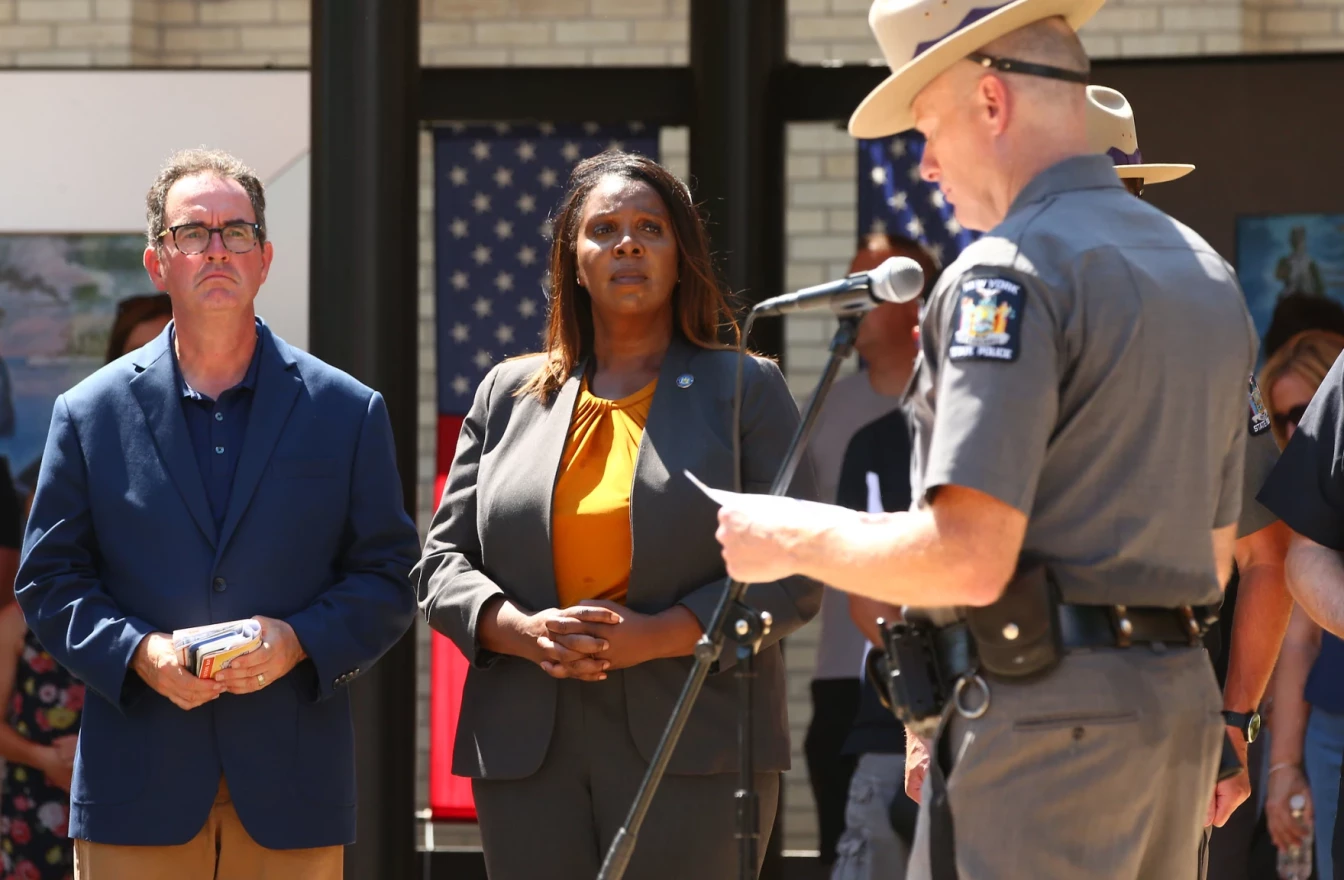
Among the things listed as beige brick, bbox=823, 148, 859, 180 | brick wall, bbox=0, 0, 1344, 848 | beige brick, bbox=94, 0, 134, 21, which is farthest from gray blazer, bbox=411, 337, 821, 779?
beige brick, bbox=94, 0, 134, 21

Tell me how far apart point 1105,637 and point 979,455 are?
320 mm

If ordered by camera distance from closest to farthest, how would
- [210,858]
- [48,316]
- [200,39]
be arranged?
[210,858]
[48,316]
[200,39]

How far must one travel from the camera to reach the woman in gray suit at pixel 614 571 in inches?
141

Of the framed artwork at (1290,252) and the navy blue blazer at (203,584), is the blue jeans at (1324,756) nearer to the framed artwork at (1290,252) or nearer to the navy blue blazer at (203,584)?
the framed artwork at (1290,252)

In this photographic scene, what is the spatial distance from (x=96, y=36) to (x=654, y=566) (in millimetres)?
4695

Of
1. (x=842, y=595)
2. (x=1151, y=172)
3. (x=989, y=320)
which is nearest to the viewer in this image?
(x=989, y=320)

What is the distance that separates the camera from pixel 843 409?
5.84m

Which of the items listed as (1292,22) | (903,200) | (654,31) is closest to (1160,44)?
(1292,22)

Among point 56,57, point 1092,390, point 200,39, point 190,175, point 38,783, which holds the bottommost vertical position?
point 38,783

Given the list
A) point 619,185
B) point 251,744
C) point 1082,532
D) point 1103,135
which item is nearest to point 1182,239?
point 1082,532

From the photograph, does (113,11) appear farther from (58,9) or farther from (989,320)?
(989,320)

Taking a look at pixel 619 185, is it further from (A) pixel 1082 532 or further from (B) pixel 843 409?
(B) pixel 843 409

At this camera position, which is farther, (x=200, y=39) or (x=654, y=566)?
(x=200, y=39)

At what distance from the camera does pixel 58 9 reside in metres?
7.37
